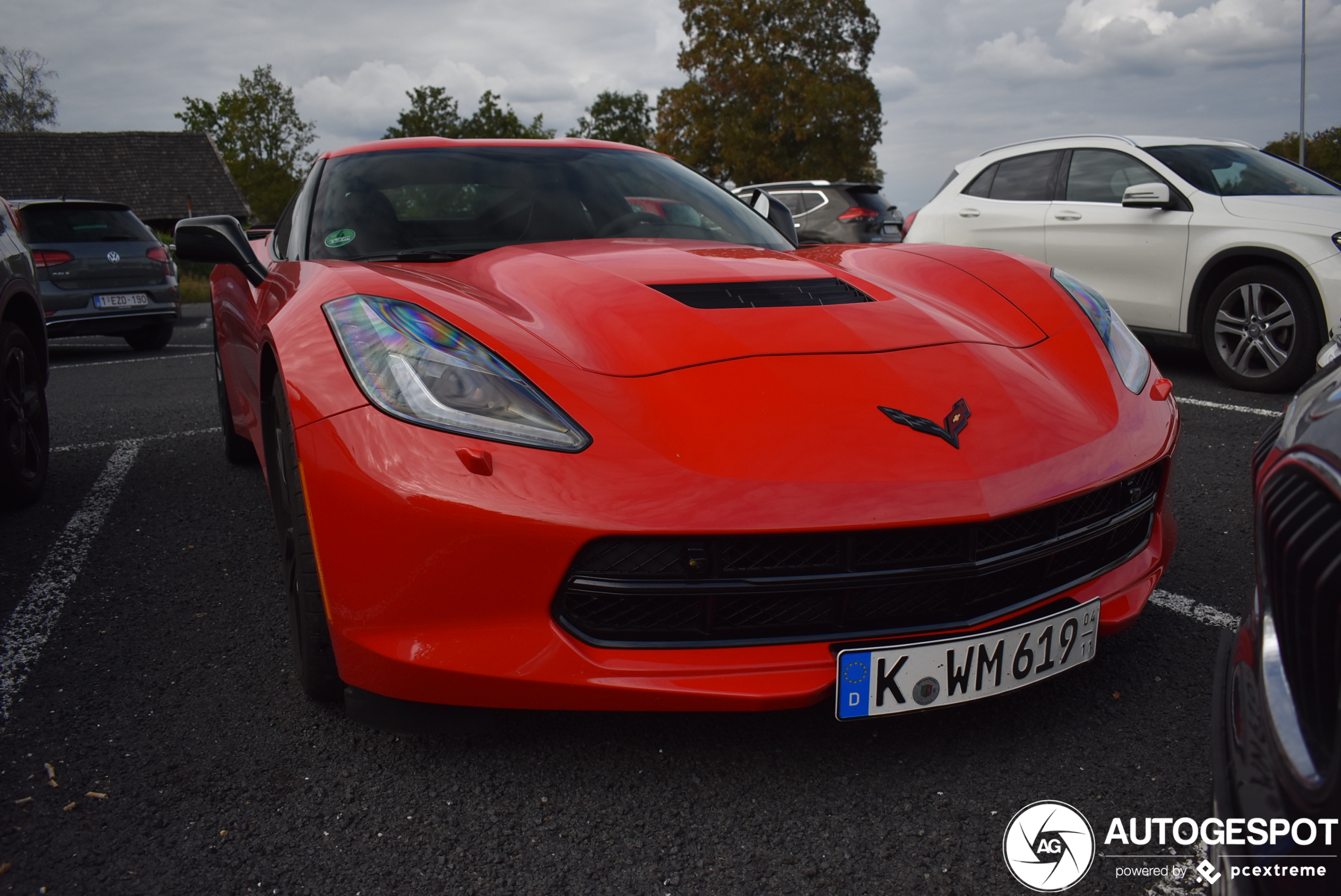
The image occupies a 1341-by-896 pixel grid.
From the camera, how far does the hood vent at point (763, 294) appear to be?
221 centimetres

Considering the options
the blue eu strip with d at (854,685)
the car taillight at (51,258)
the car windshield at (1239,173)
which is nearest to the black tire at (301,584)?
the blue eu strip with d at (854,685)

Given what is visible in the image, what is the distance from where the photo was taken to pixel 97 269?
365 inches

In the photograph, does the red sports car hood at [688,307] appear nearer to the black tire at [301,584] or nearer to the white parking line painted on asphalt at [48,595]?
the black tire at [301,584]

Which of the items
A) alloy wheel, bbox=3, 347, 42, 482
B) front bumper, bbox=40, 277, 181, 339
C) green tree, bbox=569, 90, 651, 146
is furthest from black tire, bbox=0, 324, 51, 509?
green tree, bbox=569, 90, 651, 146

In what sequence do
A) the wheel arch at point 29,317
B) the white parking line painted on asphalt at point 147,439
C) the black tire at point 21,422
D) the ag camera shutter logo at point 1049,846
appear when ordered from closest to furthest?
the ag camera shutter logo at point 1049,846, the black tire at point 21,422, the wheel arch at point 29,317, the white parking line painted on asphalt at point 147,439

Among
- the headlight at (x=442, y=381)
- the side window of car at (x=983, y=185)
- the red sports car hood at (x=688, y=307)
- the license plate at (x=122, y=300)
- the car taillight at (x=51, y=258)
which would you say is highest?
the side window of car at (x=983, y=185)

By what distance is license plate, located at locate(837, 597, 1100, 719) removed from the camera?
1.67m

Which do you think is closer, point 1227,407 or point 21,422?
point 21,422

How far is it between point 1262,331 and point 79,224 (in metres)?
9.92

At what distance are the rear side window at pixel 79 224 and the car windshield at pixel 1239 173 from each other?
9196 mm

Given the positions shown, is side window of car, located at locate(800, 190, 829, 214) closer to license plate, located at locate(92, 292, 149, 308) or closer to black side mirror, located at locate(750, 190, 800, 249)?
license plate, located at locate(92, 292, 149, 308)

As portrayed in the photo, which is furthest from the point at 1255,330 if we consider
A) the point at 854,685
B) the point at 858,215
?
the point at 858,215

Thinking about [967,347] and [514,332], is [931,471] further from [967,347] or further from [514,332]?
[514,332]

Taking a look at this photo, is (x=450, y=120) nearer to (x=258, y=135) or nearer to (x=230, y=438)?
(x=258, y=135)
